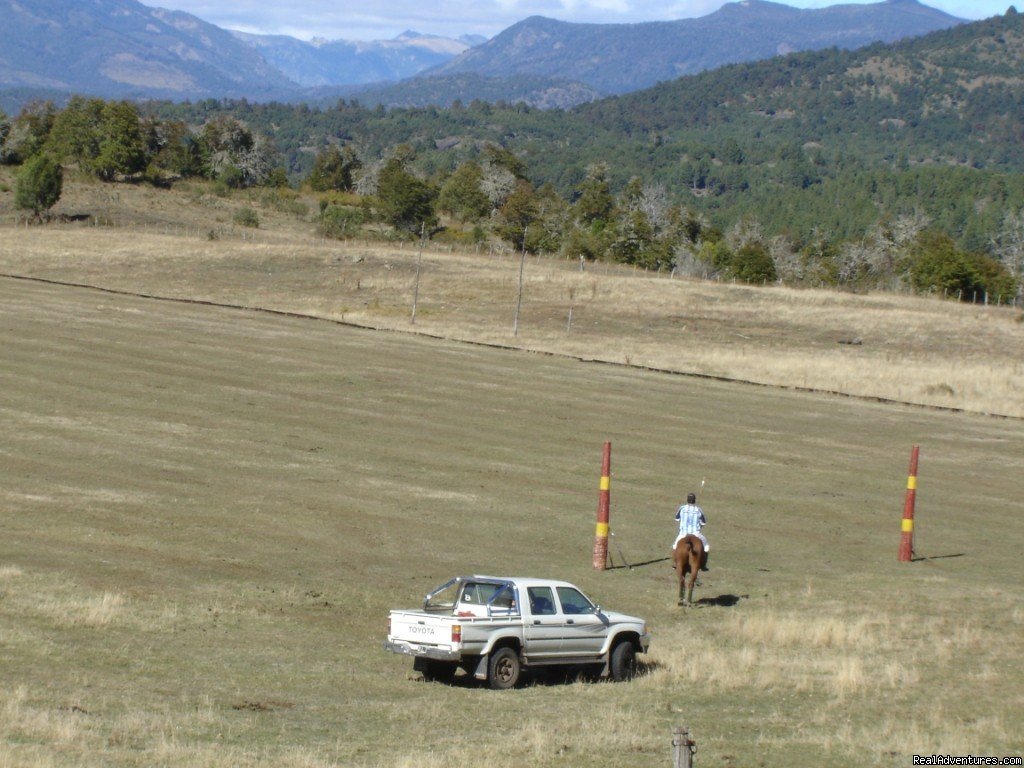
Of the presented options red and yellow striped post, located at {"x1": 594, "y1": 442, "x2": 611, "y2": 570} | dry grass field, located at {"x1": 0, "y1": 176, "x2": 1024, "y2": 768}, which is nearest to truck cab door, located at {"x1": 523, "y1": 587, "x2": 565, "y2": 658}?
dry grass field, located at {"x1": 0, "y1": 176, "x2": 1024, "y2": 768}

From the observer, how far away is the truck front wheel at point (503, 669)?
15539mm

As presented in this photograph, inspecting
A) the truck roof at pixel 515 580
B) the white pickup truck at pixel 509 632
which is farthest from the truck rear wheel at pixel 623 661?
the truck roof at pixel 515 580

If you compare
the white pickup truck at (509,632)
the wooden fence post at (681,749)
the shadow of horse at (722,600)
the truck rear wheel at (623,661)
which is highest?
the wooden fence post at (681,749)

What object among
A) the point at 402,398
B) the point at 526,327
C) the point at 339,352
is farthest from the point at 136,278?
the point at 402,398

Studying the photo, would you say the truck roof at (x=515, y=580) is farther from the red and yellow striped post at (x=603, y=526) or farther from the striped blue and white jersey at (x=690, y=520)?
the red and yellow striped post at (x=603, y=526)

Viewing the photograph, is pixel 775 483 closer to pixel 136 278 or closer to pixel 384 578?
pixel 384 578

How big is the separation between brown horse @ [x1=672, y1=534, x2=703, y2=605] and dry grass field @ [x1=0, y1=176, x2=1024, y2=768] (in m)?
0.50

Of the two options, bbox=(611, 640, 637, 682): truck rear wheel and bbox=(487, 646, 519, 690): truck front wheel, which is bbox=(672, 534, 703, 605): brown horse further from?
bbox=(487, 646, 519, 690): truck front wheel

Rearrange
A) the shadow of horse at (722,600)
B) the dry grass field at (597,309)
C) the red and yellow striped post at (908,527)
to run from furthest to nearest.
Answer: the dry grass field at (597,309) → the red and yellow striped post at (908,527) → the shadow of horse at (722,600)

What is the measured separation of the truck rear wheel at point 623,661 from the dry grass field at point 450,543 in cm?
33

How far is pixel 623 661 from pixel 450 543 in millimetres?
7679

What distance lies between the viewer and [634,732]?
43.9ft

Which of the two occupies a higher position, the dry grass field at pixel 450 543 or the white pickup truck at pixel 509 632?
the white pickup truck at pixel 509 632

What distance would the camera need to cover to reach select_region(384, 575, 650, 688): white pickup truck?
15.3m
